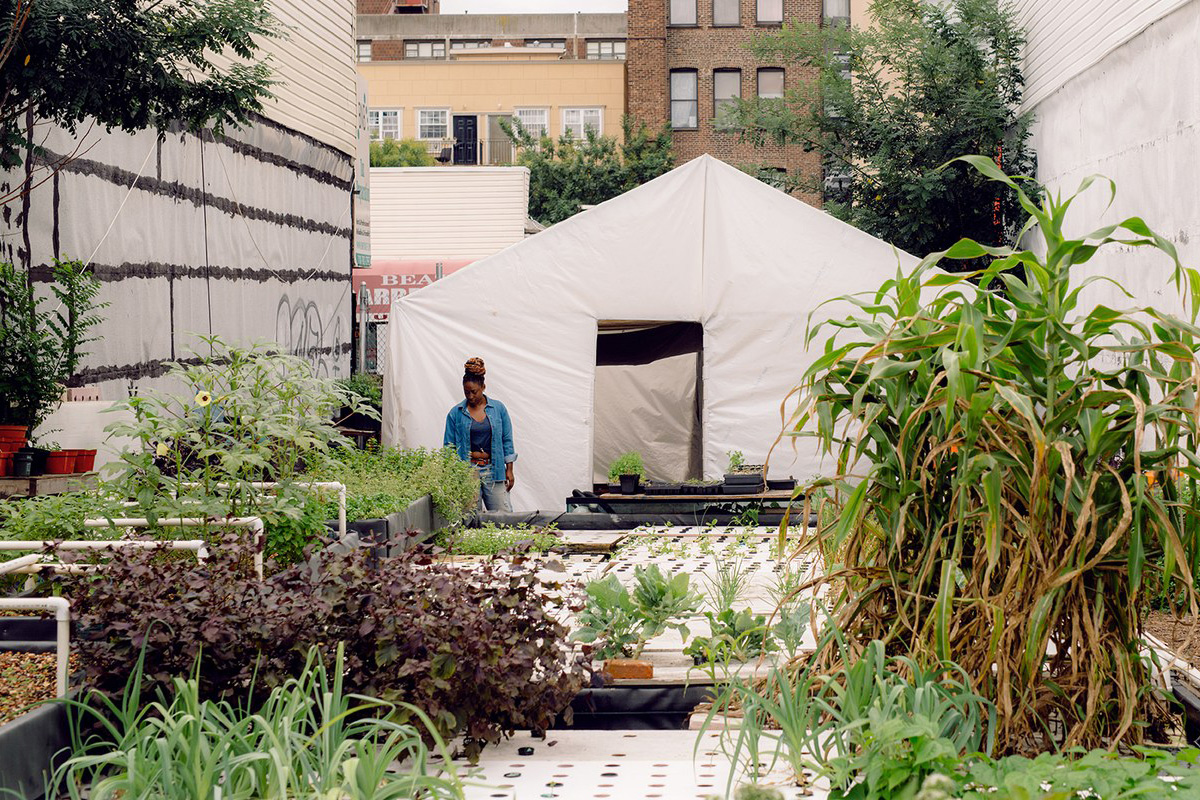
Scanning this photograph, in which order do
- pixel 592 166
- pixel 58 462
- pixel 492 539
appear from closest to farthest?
pixel 58 462 → pixel 492 539 → pixel 592 166

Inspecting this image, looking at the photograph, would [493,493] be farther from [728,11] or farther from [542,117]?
[542,117]

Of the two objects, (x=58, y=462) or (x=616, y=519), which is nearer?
(x=58, y=462)

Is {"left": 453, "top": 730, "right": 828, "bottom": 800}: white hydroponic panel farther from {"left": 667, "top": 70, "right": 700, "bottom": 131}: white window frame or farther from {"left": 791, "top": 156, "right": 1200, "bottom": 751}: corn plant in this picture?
{"left": 667, "top": 70, "right": 700, "bottom": 131}: white window frame

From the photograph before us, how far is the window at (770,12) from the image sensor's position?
128 feet

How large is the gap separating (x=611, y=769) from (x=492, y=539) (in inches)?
227

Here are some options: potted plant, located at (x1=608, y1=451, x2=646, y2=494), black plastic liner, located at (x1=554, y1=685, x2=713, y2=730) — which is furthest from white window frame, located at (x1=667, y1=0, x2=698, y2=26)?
black plastic liner, located at (x1=554, y1=685, x2=713, y2=730)

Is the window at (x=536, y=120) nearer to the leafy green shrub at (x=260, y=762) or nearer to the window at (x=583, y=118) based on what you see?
the window at (x=583, y=118)

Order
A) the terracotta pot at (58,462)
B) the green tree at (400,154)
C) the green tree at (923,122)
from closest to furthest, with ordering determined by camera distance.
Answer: the terracotta pot at (58,462) → the green tree at (923,122) → the green tree at (400,154)

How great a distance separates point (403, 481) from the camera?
35.2ft

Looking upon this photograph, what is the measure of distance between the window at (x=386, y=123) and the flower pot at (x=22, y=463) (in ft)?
131

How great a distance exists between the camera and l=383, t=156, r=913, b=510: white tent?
14211 millimetres

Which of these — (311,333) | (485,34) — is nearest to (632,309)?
(311,333)

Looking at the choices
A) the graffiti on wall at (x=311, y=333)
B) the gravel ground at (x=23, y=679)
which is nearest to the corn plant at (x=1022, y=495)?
the gravel ground at (x=23, y=679)

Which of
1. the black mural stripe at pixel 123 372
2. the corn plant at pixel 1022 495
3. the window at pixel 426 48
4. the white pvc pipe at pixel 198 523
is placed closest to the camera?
the corn plant at pixel 1022 495
